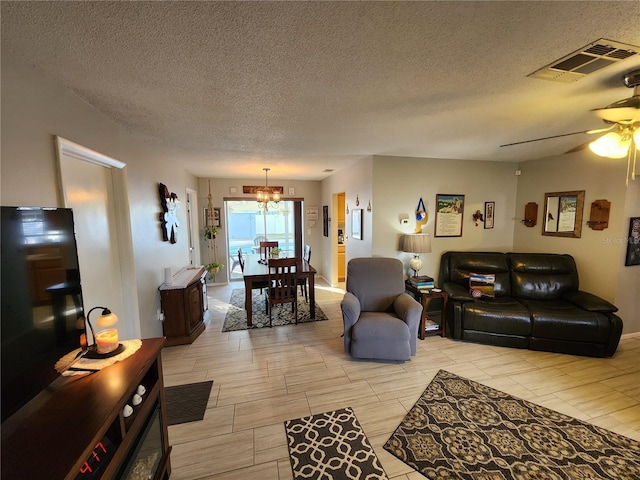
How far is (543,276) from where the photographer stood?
3568mm

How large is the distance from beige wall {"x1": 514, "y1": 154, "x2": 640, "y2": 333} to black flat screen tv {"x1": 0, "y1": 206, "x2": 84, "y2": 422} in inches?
203

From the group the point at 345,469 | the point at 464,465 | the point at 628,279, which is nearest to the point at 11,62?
the point at 345,469

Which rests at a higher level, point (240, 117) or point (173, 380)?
point (240, 117)

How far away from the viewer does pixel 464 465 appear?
1.71 metres

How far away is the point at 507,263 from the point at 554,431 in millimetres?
2346

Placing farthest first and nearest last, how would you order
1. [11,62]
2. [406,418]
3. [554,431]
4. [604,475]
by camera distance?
[406,418], [554,431], [604,475], [11,62]

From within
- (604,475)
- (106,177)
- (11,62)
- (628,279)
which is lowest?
(604,475)

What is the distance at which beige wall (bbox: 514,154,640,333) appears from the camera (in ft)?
10.2

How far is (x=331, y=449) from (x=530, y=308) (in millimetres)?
2838

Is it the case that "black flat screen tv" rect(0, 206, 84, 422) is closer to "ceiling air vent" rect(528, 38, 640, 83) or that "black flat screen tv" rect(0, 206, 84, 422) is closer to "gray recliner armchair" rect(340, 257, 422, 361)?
"gray recliner armchair" rect(340, 257, 422, 361)

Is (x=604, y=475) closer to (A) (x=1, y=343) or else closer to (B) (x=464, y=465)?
(B) (x=464, y=465)

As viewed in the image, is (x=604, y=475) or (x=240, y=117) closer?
(x=604, y=475)

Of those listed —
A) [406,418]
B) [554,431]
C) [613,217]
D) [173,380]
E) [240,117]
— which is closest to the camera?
[554,431]

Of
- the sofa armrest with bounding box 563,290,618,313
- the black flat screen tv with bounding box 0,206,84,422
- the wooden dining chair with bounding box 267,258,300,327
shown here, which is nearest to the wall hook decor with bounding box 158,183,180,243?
the wooden dining chair with bounding box 267,258,300,327
